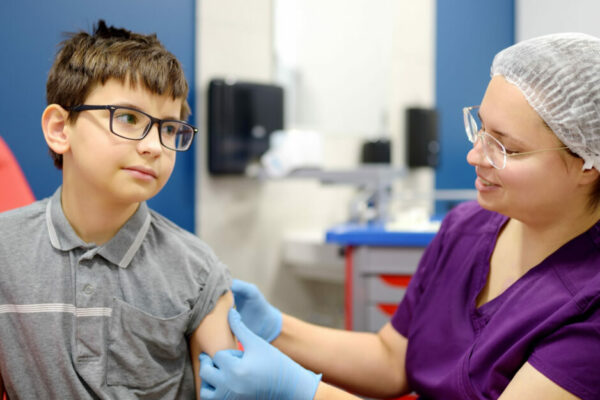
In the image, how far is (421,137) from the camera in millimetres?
3123

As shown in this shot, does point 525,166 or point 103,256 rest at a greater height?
point 525,166

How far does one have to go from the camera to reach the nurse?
3.06 ft

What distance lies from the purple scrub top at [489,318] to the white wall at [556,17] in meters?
0.47

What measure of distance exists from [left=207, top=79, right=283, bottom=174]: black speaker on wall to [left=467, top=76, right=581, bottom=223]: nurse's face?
1495 mm

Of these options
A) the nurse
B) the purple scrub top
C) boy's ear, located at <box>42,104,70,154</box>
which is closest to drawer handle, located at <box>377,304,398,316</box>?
the purple scrub top

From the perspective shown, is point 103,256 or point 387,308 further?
point 387,308

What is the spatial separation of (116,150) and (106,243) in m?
0.17

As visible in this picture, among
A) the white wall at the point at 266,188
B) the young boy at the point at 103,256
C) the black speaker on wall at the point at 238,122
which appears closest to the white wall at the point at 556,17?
the young boy at the point at 103,256

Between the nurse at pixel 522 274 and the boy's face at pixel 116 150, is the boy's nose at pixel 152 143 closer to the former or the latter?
the boy's face at pixel 116 150

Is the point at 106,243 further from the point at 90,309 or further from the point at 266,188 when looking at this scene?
the point at 266,188

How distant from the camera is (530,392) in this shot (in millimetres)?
905

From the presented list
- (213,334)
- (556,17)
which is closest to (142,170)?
(213,334)

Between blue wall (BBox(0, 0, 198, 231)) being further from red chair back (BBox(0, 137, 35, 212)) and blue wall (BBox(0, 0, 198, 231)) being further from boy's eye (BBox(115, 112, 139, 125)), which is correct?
boy's eye (BBox(115, 112, 139, 125))

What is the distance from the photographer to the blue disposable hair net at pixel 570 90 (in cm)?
95
